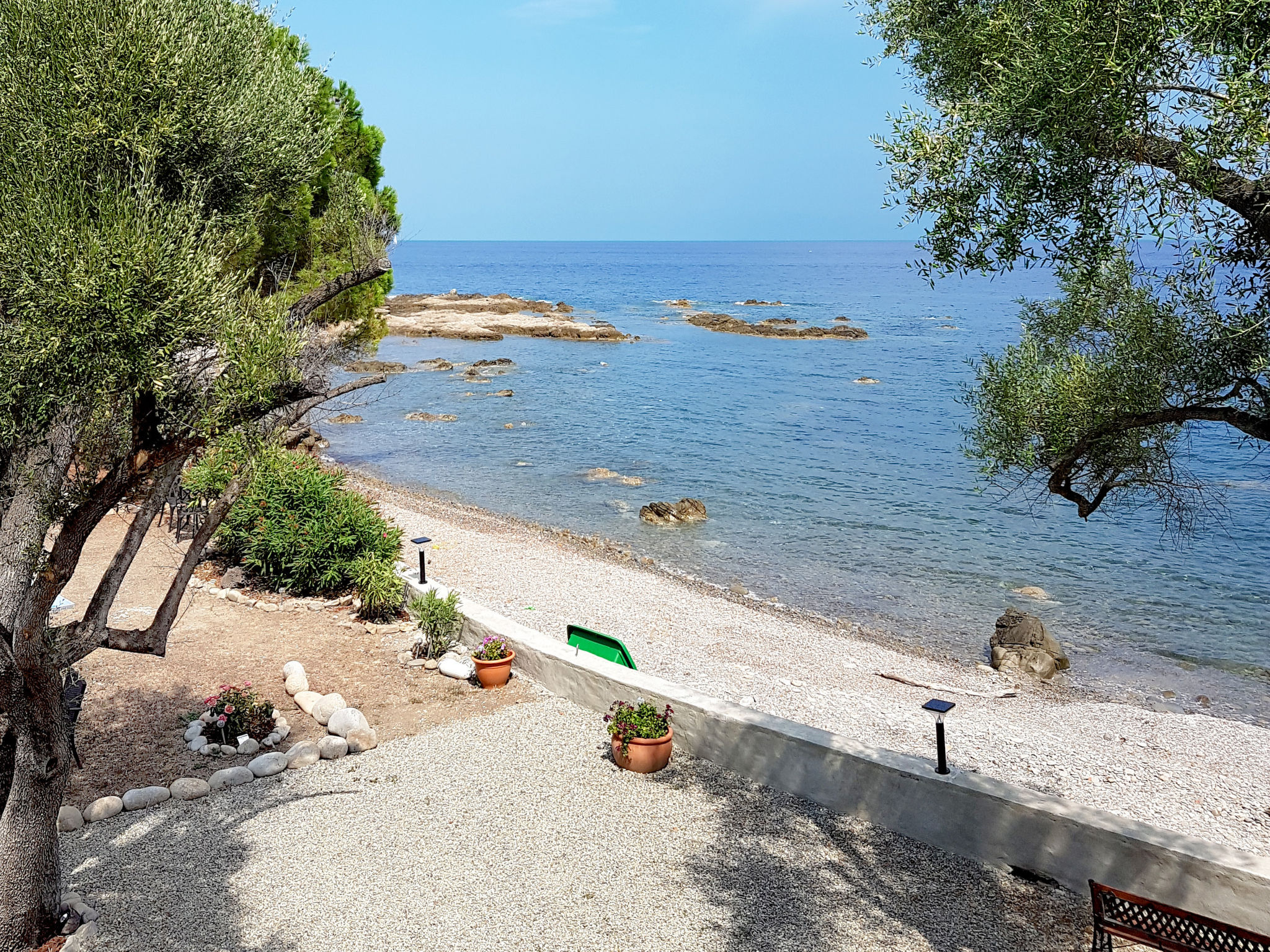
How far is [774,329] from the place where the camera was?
7425 centimetres

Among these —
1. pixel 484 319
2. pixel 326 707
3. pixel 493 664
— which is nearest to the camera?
pixel 326 707

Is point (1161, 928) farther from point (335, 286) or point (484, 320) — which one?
point (484, 320)

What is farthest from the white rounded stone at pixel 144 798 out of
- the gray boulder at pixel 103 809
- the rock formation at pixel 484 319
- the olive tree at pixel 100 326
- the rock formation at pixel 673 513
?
the rock formation at pixel 484 319

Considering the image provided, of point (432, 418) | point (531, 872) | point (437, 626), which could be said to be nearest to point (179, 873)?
point (531, 872)

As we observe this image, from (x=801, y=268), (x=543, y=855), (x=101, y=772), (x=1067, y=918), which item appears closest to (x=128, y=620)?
(x=101, y=772)

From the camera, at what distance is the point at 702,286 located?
138250 mm

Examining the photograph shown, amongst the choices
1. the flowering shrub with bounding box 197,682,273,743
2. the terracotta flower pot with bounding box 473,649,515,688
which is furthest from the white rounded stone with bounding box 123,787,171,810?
the terracotta flower pot with bounding box 473,649,515,688

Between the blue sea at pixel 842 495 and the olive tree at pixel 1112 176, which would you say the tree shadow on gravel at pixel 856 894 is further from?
the blue sea at pixel 842 495

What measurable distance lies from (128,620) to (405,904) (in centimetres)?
824

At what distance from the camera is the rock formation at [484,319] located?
69.8m

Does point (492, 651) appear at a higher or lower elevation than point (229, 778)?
higher

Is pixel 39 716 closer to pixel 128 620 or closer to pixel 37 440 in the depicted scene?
pixel 37 440

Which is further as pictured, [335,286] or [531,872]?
[335,286]

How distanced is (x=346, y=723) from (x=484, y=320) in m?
70.6
